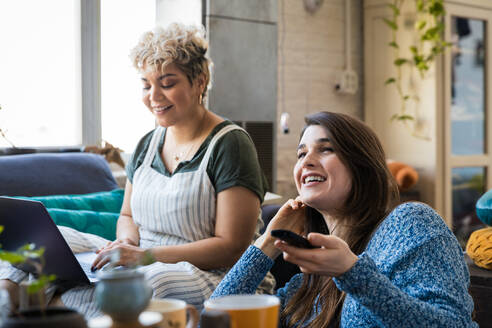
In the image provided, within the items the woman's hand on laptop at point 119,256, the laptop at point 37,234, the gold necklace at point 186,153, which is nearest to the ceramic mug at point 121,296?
the laptop at point 37,234

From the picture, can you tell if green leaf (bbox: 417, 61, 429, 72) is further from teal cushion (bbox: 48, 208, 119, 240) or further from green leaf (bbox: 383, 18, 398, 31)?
teal cushion (bbox: 48, 208, 119, 240)

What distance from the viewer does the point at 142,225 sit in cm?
195

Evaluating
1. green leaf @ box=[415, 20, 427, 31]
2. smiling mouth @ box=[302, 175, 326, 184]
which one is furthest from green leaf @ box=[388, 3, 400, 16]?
smiling mouth @ box=[302, 175, 326, 184]

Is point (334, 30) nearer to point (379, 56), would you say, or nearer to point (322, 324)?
point (379, 56)

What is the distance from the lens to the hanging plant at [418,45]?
169 inches

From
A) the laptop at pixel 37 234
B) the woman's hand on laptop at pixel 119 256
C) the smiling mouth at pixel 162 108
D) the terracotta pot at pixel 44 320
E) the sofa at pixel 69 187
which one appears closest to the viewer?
the terracotta pot at pixel 44 320

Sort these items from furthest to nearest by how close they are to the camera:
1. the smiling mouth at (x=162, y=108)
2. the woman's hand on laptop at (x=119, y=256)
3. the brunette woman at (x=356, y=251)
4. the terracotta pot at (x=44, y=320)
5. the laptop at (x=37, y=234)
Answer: the smiling mouth at (x=162, y=108) < the woman's hand on laptop at (x=119, y=256) < the laptop at (x=37, y=234) < the brunette woman at (x=356, y=251) < the terracotta pot at (x=44, y=320)

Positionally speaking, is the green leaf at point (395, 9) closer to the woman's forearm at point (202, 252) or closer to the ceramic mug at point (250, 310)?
the woman's forearm at point (202, 252)

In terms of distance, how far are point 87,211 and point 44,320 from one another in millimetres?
1488

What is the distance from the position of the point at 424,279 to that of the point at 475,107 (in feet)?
13.0

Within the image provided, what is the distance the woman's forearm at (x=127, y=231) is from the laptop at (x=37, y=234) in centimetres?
63

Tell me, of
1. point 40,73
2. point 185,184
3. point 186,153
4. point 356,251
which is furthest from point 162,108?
point 40,73

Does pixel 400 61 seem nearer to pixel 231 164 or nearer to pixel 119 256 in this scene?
pixel 231 164

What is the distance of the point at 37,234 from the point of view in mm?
1229
